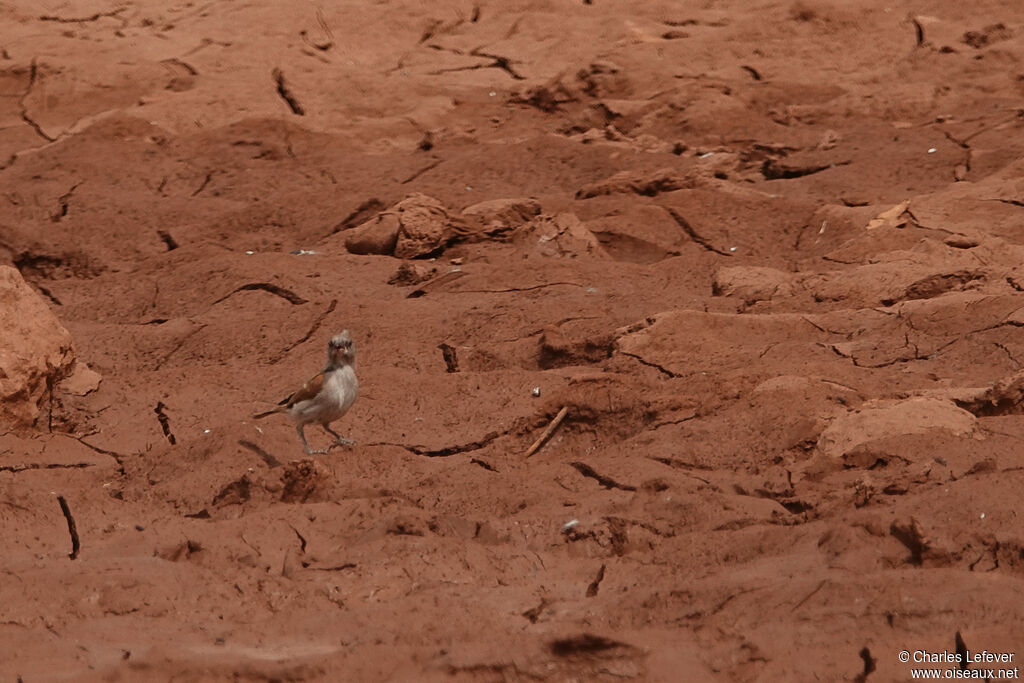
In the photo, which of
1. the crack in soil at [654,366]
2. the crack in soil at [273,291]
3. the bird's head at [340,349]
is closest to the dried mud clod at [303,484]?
the bird's head at [340,349]

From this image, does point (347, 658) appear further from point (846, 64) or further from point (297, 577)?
point (846, 64)

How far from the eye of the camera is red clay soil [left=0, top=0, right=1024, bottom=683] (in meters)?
3.46

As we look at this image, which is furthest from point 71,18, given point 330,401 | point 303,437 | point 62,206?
point 330,401

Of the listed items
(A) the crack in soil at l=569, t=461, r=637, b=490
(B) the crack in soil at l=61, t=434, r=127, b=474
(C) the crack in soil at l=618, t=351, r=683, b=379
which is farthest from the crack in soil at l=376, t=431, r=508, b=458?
(B) the crack in soil at l=61, t=434, r=127, b=474

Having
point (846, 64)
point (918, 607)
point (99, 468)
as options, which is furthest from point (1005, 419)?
point (846, 64)

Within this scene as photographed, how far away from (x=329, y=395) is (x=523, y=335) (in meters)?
1.30

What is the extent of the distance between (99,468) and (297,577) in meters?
1.44

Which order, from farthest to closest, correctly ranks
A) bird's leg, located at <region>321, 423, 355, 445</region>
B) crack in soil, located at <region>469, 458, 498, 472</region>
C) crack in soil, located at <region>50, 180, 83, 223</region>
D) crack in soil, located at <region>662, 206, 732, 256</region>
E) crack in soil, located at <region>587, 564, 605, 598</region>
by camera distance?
crack in soil, located at <region>50, 180, 83, 223</region> < crack in soil, located at <region>662, 206, 732, 256</region> < bird's leg, located at <region>321, 423, 355, 445</region> < crack in soil, located at <region>469, 458, 498, 472</region> < crack in soil, located at <region>587, 564, 605, 598</region>

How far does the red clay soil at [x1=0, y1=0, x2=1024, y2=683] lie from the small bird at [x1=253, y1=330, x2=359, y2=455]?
0.13m

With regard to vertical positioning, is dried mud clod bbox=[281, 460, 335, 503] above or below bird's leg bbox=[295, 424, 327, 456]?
above

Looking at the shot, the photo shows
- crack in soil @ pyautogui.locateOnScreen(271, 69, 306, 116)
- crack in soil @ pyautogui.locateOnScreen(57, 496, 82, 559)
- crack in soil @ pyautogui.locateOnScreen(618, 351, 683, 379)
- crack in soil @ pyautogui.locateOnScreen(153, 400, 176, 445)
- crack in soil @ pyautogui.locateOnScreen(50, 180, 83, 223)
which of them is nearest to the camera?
crack in soil @ pyautogui.locateOnScreen(57, 496, 82, 559)

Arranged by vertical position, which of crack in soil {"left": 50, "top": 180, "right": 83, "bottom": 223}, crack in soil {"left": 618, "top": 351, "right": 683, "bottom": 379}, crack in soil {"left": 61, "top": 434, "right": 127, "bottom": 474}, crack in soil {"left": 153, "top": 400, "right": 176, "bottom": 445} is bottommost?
crack in soil {"left": 50, "top": 180, "right": 83, "bottom": 223}

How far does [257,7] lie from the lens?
11.1 metres

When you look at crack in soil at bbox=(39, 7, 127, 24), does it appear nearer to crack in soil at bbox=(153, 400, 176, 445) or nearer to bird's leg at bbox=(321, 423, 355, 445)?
crack in soil at bbox=(153, 400, 176, 445)
